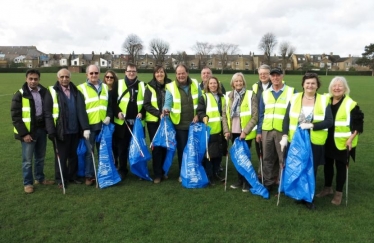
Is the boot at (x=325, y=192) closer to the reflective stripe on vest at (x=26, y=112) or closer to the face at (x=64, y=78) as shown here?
the face at (x=64, y=78)

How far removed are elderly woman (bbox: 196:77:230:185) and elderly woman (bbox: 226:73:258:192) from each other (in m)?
0.15

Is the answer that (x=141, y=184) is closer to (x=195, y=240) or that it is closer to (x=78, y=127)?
(x=78, y=127)

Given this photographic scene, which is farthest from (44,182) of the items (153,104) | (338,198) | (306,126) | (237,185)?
(338,198)

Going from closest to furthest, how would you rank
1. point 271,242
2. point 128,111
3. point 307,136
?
point 271,242
point 307,136
point 128,111

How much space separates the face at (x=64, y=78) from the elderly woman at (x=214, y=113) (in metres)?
2.26

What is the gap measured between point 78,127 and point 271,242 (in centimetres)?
360

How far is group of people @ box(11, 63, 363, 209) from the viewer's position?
4.77m

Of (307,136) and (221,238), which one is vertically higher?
(307,136)

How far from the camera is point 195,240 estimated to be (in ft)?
12.9

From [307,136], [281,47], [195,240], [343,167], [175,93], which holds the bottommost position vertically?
[195,240]

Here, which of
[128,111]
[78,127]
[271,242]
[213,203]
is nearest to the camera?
[271,242]

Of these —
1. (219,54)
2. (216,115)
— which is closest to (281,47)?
(219,54)

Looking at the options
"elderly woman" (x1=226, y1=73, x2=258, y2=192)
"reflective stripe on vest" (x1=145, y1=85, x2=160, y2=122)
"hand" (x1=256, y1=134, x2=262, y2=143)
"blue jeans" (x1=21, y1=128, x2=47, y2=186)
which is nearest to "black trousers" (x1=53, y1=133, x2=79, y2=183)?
"blue jeans" (x1=21, y1=128, x2=47, y2=186)

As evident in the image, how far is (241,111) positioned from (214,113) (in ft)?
1.74
